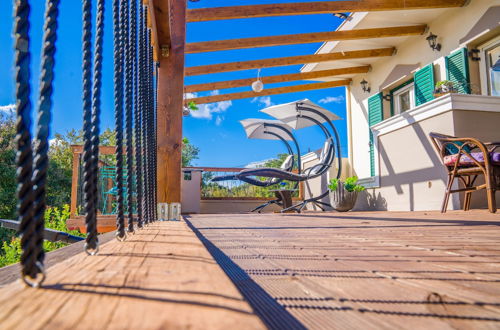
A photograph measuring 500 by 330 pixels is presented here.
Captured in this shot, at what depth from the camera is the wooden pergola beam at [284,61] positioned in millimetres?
6973

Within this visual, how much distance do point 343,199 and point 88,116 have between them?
602 cm

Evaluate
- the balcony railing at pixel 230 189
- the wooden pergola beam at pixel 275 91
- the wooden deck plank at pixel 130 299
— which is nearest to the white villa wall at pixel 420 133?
the wooden pergola beam at pixel 275 91

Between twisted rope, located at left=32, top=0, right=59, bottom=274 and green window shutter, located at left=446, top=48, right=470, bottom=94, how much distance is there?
592 centimetres

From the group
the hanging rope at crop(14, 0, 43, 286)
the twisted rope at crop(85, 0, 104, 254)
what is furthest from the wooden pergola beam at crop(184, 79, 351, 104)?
the hanging rope at crop(14, 0, 43, 286)

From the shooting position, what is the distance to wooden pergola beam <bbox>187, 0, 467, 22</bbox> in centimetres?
511

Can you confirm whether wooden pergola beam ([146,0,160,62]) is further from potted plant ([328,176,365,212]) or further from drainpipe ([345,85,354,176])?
drainpipe ([345,85,354,176])

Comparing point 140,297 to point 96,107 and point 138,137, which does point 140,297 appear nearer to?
point 96,107

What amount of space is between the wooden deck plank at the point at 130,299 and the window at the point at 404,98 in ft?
23.9

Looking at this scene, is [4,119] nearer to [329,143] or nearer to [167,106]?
[329,143]

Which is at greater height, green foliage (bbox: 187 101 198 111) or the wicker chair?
green foliage (bbox: 187 101 198 111)

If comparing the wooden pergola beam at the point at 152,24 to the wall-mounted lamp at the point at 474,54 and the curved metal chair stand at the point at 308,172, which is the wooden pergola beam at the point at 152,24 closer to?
the curved metal chair stand at the point at 308,172

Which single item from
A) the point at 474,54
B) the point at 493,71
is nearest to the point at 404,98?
the point at 474,54

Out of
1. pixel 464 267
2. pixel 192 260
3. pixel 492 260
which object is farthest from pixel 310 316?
pixel 492 260

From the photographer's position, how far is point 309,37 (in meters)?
6.18
